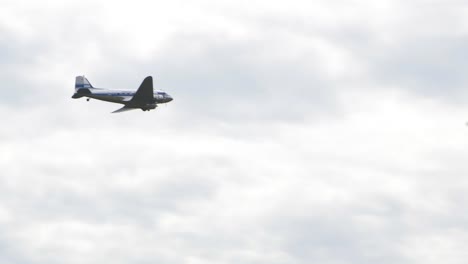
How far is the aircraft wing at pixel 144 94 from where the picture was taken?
188 m

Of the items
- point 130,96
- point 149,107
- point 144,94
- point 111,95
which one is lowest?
point 149,107

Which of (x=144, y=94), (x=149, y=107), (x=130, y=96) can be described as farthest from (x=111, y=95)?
(x=149, y=107)

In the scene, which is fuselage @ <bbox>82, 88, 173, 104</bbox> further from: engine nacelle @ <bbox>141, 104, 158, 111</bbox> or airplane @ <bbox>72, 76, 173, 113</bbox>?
engine nacelle @ <bbox>141, 104, 158, 111</bbox>

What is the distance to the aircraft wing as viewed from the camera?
18788 centimetres

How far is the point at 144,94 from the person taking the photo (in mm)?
188875

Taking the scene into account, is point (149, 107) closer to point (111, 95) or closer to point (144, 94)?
point (144, 94)

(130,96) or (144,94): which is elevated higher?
(130,96)

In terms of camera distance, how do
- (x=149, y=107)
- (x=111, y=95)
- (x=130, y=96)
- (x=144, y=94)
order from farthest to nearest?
(x=111, y=95)
(x=130, y=96)
(x=144, y=94)
(x=149, y=107)

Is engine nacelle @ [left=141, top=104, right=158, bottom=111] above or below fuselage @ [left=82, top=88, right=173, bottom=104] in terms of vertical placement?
below

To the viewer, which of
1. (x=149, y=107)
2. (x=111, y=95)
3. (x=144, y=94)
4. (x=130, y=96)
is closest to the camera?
(x=149, y=107)

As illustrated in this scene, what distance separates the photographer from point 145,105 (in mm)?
Answer: 188750

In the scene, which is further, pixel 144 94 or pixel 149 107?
pixel 144 94

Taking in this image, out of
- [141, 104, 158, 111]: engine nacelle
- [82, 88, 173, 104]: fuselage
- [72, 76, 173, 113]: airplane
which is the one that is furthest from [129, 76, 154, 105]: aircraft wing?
[82, 88, 173, 104]: fuselage

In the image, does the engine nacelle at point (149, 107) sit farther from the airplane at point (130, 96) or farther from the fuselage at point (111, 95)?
the fuselage at point (111, 95)
